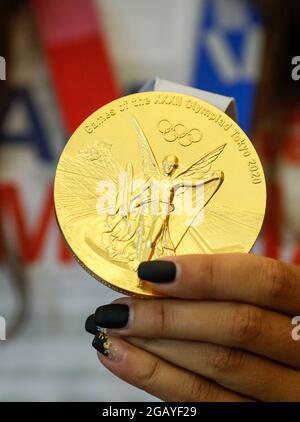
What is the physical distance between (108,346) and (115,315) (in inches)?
2.2

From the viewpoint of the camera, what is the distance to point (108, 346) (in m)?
0.62

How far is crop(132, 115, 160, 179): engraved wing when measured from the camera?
651mm

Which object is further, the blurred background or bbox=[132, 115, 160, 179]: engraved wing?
the blurred background

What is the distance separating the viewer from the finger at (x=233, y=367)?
62 cm

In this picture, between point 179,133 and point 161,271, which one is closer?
point 161,271

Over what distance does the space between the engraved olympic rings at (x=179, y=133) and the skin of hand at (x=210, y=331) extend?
17 cm

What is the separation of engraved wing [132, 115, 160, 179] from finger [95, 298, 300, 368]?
0.15 metres

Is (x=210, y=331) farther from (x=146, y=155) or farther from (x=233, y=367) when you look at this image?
(x=146, y=155)

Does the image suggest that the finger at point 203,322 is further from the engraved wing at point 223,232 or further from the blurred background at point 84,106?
the blurred background at point 84,106

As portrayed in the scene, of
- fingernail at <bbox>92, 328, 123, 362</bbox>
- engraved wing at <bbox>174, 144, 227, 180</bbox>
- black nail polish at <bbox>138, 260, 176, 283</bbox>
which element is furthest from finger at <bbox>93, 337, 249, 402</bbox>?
engraved wing at <bbox>174, 144, 227, 180</bbox>

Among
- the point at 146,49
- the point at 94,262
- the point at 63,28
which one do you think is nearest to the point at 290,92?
the point at 146,49

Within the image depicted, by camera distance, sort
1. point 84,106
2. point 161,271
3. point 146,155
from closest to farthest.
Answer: point 161,271 < point 146,155 < point 84,106
